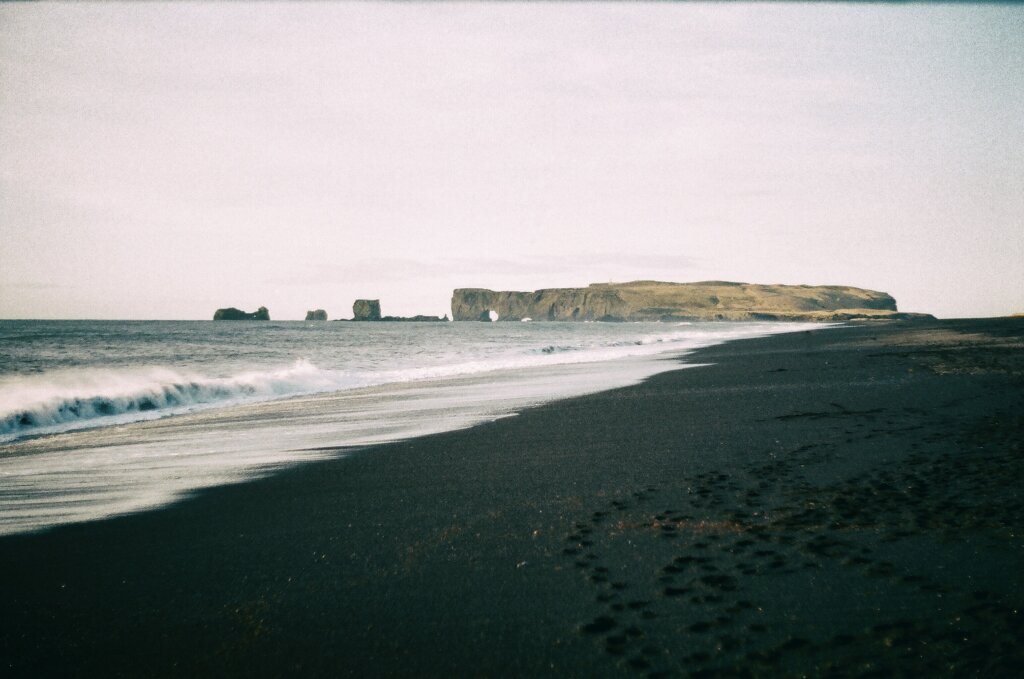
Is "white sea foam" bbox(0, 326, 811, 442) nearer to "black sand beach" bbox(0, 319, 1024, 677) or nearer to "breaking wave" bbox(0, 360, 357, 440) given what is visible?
"breaking wave" bbox(0, 360, 357, 440)

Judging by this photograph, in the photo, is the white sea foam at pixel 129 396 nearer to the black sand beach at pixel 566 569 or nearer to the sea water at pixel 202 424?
the sea water at pixel 202 424

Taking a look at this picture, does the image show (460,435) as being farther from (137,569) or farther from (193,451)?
(137,569)

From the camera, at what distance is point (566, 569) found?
12.8 ft

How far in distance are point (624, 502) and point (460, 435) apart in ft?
14.3

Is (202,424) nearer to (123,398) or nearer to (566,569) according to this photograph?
(123,398)

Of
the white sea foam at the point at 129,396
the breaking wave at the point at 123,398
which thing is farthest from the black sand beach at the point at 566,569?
the breaking wave at the point at 123,398

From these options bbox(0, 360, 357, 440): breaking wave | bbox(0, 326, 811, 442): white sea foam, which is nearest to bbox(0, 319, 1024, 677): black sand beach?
bbox(0, 326, 811, 442): white sea foam

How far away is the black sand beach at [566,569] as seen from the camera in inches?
115

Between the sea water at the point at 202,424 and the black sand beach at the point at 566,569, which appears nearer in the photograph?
the black sand beach at the point at 566,569

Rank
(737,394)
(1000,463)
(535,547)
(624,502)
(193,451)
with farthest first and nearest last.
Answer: (737,394) < (193,451) < (1000,463) < (624,502) < (535,547)

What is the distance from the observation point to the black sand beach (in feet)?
9.55

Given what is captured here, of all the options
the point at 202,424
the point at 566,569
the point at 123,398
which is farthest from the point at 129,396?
the point at 566,569

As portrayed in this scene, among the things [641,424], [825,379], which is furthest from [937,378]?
[641,424]

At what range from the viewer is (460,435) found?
9258 millimetres
